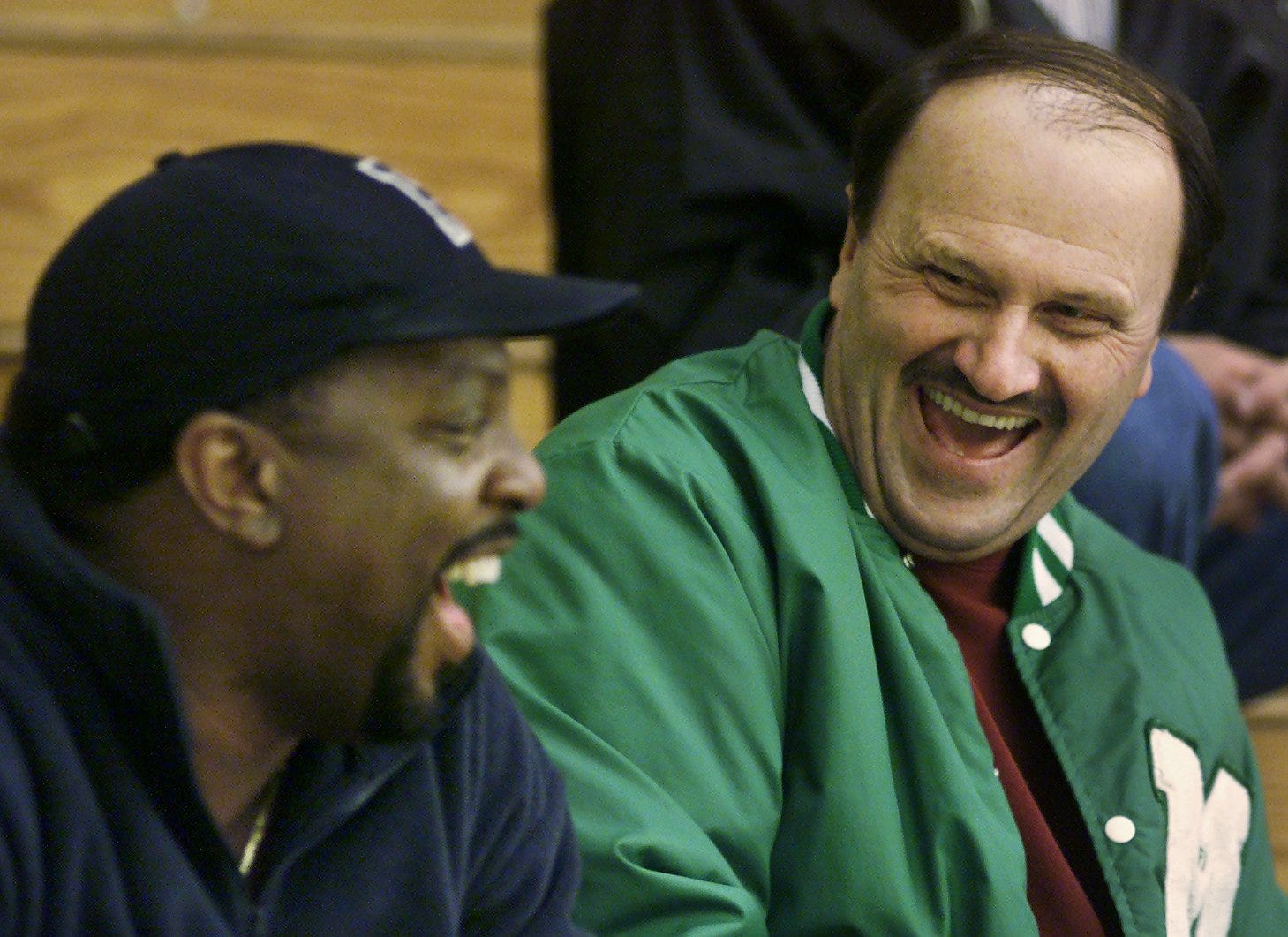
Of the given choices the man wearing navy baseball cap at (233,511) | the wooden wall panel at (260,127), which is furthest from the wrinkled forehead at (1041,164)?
the wooden wall panel at (260,127)

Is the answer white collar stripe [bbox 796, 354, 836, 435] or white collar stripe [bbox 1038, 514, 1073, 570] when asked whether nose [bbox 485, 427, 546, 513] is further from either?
white collar stripe [bbox 1038, 514, 1073, 570]

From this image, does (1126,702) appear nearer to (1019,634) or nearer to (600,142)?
(1019,634)

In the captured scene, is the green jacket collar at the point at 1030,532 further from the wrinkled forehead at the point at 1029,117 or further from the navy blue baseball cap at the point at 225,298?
the navy blue baseball cap at the point at 225,298

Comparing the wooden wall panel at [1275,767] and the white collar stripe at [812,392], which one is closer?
the white collar stripe at [812,392]

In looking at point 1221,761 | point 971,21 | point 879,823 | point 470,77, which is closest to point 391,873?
point 879,823

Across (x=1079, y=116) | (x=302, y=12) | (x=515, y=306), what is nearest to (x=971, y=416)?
(x=1079, y=116)

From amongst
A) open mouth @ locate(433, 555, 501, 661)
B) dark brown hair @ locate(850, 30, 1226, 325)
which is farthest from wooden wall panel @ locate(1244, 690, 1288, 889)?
open mouth @ locate(433, 555, 501, 661)

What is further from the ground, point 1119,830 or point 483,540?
point 483,540

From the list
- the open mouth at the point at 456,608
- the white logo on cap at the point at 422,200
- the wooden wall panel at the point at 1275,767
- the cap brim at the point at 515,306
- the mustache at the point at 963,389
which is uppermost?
the white logo on cap at the point at 422,200

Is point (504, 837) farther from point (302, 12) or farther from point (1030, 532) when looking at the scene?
point (302, 12)

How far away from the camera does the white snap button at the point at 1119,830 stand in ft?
4.58

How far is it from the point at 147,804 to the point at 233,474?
0.16 m

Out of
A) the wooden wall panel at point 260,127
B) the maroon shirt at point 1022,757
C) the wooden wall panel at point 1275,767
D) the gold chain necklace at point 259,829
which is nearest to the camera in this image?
the gold chain necklace at point 259,829

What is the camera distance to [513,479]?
909 mm
